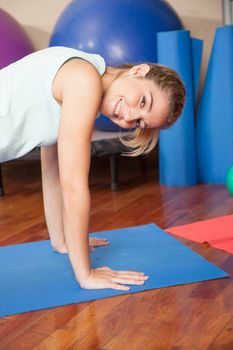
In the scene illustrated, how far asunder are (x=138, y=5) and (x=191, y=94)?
22.7 inches

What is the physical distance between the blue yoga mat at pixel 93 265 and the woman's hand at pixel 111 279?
19mm

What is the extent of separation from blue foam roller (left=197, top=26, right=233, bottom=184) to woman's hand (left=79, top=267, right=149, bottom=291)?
1.35m

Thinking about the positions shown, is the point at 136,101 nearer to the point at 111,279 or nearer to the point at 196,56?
the point at 111,279

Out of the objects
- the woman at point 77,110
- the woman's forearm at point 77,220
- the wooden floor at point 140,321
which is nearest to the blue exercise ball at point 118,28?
the wooden floor at point 140,321

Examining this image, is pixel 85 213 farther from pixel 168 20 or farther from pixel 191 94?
pixel 168 20

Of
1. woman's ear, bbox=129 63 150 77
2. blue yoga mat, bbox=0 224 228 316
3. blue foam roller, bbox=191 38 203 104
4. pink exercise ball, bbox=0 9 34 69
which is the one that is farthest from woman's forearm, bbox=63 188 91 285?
pink exercise ball, bbox=0 9 34 69

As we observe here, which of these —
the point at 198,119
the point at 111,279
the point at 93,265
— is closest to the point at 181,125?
the point at 198,119

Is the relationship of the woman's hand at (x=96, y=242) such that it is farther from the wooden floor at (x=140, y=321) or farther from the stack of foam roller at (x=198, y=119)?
the stack of foam roller at (x=198, y=119)

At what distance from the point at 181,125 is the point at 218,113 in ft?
0.65

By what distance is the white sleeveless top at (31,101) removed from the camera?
151cm

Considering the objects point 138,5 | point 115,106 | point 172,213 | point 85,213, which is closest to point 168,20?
point 138,5

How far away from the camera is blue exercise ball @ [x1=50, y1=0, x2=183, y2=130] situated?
9.12 feet

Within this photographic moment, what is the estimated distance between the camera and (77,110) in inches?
54.9

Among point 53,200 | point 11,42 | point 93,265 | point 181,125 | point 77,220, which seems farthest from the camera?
point 11,42
